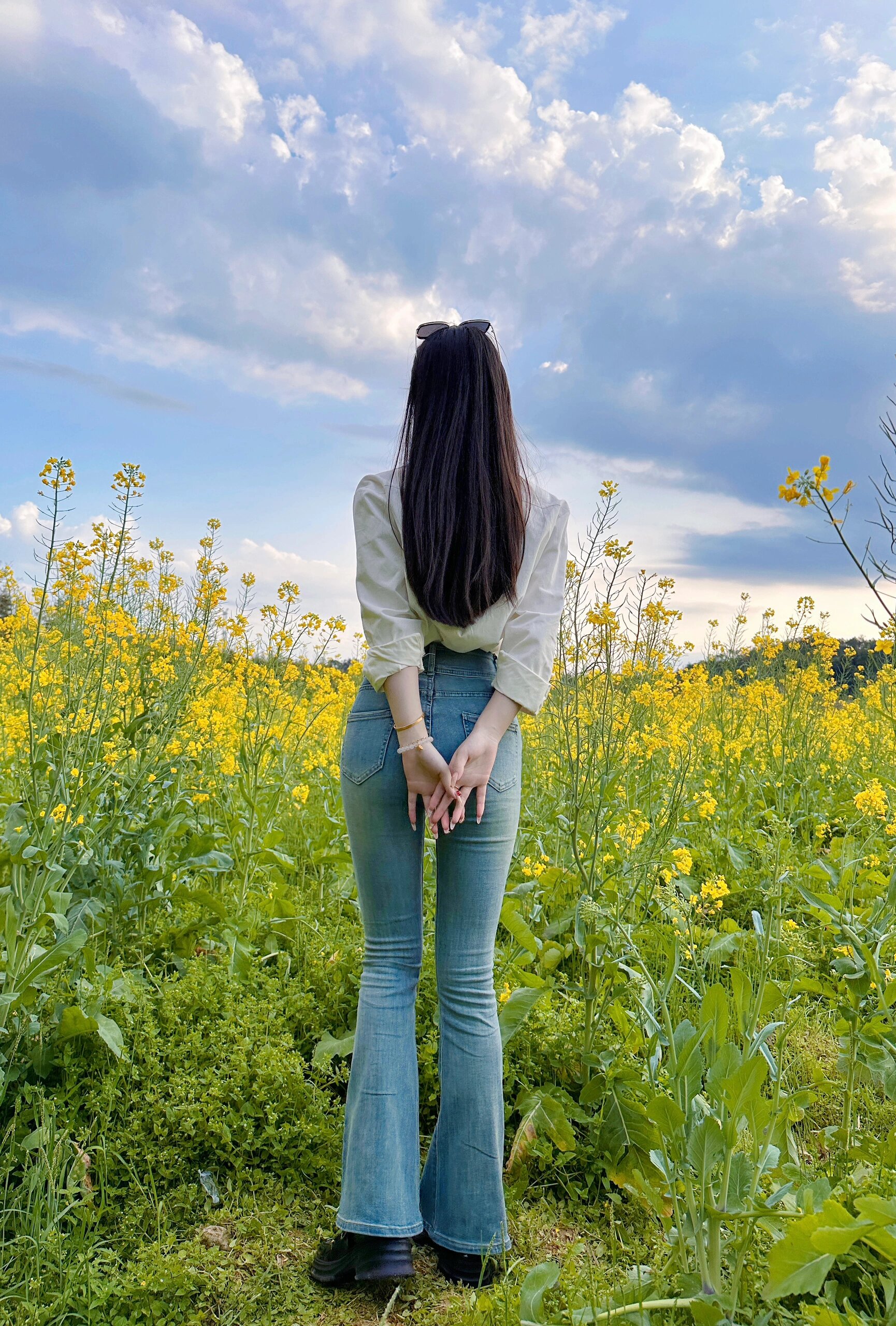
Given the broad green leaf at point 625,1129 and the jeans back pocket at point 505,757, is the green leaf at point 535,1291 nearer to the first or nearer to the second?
the broad green leaf at point 625,1129

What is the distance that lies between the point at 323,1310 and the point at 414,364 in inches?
85.2

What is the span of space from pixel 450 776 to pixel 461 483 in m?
0.69

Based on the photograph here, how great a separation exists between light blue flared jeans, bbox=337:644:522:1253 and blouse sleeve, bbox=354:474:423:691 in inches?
4.0

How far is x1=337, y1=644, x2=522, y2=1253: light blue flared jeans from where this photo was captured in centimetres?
185

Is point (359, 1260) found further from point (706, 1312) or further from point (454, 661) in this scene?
point (454, 661)

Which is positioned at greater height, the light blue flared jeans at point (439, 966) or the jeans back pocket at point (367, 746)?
the jeans back pocket at point (367, 746)

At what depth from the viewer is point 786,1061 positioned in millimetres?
2615

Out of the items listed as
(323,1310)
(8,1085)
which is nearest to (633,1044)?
(323,1310)

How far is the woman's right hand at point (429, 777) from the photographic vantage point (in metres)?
1.76

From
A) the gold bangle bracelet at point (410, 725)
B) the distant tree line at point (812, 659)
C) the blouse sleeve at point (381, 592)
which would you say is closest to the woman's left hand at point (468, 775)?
the gold bangle bracelet at point (410, 725)

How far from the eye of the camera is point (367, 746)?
1.86 metres

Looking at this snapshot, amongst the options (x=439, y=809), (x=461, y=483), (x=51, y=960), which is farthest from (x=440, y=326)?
(x=51, y=960)

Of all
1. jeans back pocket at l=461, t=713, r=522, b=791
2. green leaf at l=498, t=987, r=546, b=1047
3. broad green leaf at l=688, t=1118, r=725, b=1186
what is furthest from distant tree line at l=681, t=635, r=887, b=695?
broad green leaf at l=688, t=1118, r=725, b=1186

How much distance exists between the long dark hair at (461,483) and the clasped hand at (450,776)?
0.29 meters
